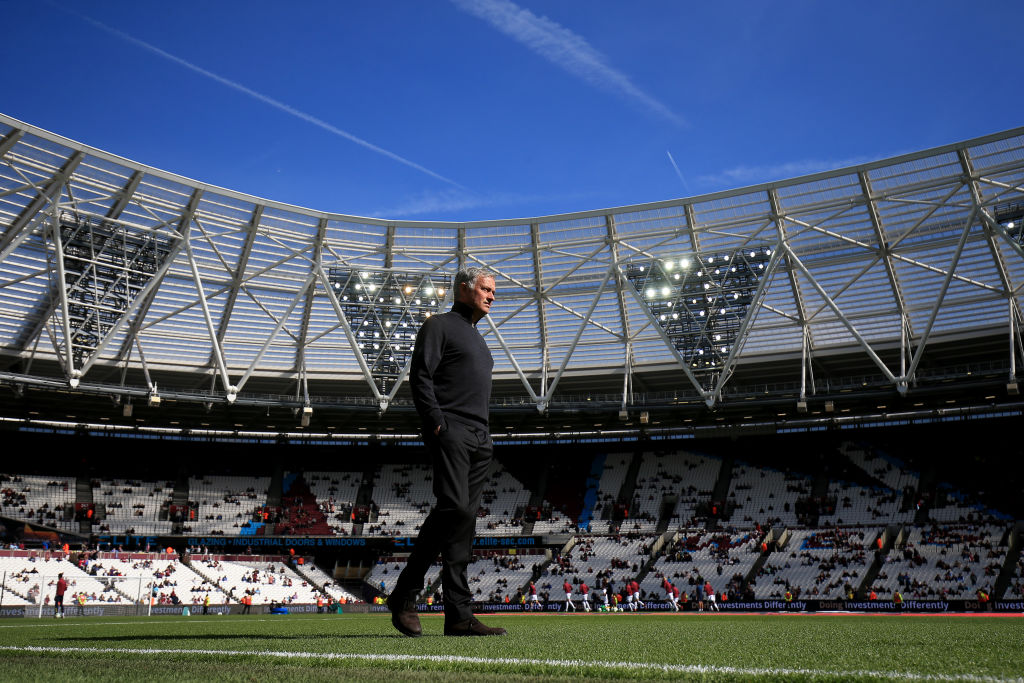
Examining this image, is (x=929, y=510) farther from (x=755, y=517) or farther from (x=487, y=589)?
(x=487, y=589)

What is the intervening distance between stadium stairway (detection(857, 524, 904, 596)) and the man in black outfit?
34.1m

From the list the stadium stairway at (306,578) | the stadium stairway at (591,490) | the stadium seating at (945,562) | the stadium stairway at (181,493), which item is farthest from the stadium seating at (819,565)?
the stadium stairway at (181,493)

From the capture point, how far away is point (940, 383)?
38.6 meters

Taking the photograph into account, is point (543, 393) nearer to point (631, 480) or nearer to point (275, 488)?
point (631, 480)

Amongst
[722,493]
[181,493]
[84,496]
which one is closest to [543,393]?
[722,493]

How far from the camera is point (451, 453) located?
4.73 m

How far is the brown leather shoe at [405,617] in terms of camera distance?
16.0 feet

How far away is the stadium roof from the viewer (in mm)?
28500

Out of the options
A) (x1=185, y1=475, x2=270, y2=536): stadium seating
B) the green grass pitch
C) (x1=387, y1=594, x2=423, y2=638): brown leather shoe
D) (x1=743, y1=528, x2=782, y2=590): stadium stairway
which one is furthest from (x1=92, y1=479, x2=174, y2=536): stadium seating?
the green grass pitch

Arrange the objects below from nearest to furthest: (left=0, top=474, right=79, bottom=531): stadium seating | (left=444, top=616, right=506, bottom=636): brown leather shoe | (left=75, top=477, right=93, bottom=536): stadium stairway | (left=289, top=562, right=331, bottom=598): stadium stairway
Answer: (left=444, top=616, right=506, bottom=636): brown leather shoe < (left=289, top=562, right=331, bottom=598): stadium stairway < (left=0, top=474, right=79, bottom=531): stadium seating < (left=75, top=477, right=93, bottom=536): stadium stairway

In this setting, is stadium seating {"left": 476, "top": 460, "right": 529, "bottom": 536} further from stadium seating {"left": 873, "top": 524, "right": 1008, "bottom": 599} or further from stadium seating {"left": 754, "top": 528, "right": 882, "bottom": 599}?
stadium seating {"left": 873, "top": 524, "right": 1008, "bottom": 599}

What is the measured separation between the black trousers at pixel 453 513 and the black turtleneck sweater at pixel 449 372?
0.10m

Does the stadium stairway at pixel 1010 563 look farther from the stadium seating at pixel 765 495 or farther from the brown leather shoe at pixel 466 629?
the brown leather shoe at pixel 466 629

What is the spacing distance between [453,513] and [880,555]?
1456 inches
